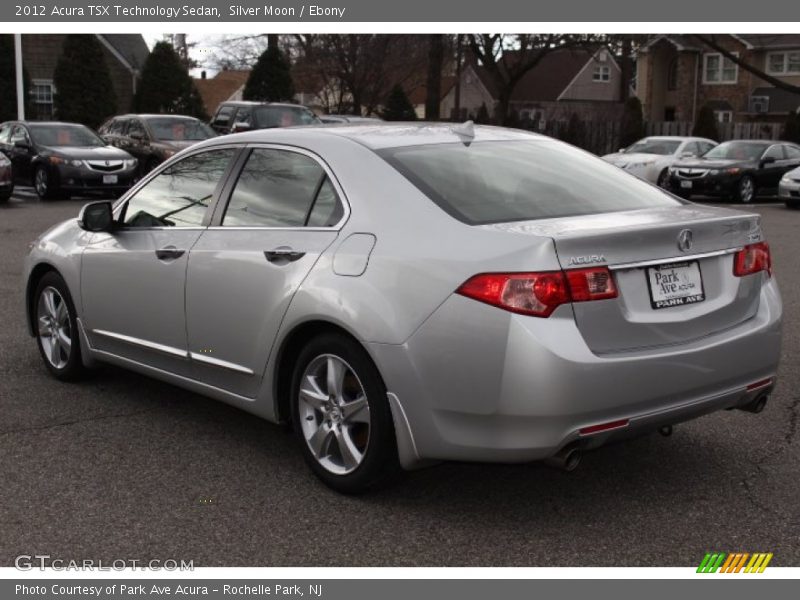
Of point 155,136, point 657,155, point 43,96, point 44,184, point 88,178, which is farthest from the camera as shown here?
point 43,96

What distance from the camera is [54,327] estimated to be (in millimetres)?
6715

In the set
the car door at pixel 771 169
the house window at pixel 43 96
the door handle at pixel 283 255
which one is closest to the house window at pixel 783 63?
the car door at pixel 771 169

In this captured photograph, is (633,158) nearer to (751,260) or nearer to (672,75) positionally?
(751,260)

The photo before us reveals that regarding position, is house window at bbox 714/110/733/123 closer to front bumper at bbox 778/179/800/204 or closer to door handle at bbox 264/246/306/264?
front bumper at bbox 778/179/800/204

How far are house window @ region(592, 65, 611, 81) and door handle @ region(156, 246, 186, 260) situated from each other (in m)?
70.4

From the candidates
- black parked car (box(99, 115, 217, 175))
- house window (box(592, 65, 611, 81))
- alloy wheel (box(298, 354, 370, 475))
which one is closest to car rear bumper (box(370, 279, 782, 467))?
alloy wheel (box(298, 354, 370, 475))

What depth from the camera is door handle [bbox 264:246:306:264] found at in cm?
477

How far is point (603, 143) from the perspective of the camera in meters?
40.4

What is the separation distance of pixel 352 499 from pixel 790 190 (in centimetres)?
1995

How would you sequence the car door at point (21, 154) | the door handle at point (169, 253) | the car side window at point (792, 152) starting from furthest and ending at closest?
1. the car side window at point (792, 152)
2. the car door at point (21, 154)
3. the door handle at point (169, 253)

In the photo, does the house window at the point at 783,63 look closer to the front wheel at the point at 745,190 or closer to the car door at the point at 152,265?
the front wheel at the point at 745,190

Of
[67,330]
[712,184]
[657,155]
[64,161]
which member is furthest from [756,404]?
[657,155]

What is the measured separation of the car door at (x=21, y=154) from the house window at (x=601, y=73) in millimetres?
55929

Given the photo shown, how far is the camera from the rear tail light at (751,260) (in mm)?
4664
